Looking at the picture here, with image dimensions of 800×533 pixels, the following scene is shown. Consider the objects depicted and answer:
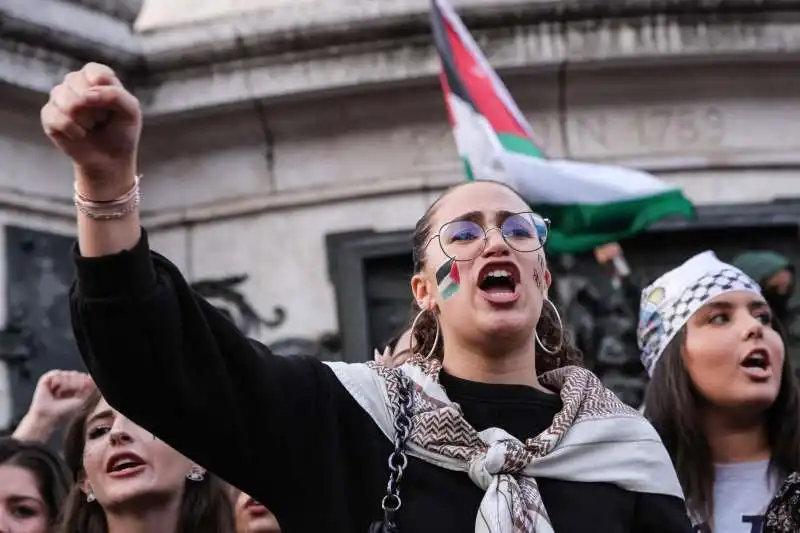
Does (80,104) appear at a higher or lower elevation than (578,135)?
lower

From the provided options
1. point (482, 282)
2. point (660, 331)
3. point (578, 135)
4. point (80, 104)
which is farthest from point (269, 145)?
point (80, 104)

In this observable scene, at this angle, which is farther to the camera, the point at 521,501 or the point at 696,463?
the point at 696,463

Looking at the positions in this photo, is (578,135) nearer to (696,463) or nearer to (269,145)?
(269,145)

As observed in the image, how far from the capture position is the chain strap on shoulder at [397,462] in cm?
273

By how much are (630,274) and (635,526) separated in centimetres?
445

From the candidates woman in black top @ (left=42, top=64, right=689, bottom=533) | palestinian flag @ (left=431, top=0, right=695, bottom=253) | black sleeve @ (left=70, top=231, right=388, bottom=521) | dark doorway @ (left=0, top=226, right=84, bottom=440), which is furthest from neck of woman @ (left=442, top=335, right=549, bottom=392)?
dark doorway @ (left=0, top=226, right=84, bottom=440)

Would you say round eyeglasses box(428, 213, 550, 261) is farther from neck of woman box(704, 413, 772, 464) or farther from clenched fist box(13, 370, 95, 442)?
clenched fist box(13, 370, 95, 442)

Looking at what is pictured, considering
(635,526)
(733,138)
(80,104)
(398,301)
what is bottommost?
(635,526)

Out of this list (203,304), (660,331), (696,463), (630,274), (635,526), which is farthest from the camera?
(630,274)

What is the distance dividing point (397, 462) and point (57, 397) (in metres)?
2.77

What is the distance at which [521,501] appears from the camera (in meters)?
2.71

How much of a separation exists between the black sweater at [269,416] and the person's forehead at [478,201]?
40cm

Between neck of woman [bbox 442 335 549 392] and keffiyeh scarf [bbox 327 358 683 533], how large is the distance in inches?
2.5

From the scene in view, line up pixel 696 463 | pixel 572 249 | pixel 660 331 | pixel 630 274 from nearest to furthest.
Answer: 1. pixel 696 463
2. pixel 660 331
3. pixel 572 249
4. pixel 630 274
